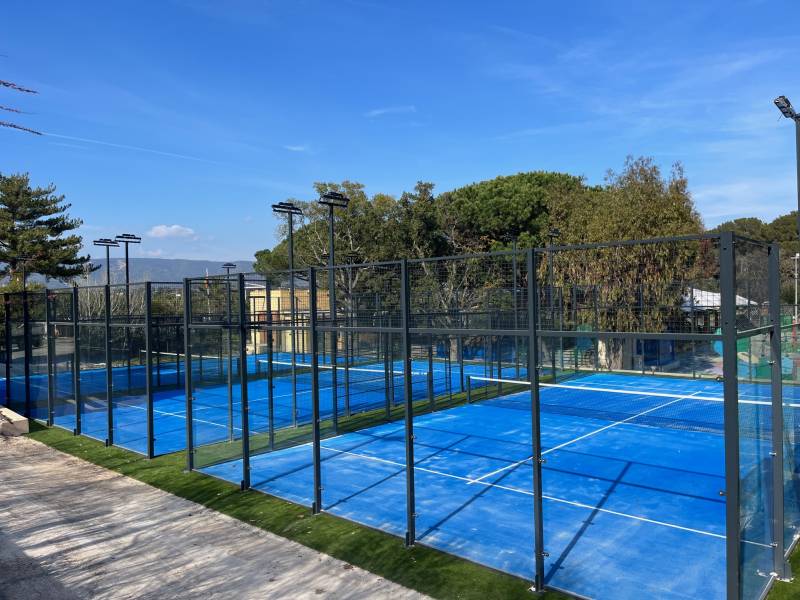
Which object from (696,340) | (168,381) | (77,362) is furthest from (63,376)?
(696,340)

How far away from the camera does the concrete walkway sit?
248 inches

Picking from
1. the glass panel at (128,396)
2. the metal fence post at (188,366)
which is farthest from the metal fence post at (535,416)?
the glass panel at (128,396)

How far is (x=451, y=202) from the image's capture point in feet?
124

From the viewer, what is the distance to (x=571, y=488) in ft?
30.2

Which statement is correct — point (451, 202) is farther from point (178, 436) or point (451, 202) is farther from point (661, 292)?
point (178, 436)

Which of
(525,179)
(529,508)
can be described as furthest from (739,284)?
(525,179)

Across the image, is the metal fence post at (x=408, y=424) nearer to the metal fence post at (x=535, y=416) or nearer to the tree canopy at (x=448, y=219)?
the metal fence post at (x=535, y=416)

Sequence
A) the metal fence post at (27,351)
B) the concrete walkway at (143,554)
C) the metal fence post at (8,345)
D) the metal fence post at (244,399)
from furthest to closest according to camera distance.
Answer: the metal fence post at (8,345)
the metal fence post at (27,351)
the metal fence post at (244,399)
the concrete walkway at (143,554)

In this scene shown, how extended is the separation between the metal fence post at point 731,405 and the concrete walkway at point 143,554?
9.28ft

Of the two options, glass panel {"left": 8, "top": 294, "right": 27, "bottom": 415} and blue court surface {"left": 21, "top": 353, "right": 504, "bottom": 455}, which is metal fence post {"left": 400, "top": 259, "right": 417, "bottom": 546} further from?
glass panel {"left": 8, "top": 294, "right": 27, "bottom": 415}

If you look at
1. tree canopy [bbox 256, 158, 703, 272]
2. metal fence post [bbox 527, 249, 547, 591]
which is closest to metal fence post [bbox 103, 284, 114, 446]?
metal fence post [bbox 527, 249, 547, 591]

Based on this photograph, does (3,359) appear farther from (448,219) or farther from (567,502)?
(448,219)

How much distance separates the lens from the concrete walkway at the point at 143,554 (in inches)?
248

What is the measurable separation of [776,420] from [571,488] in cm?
362
